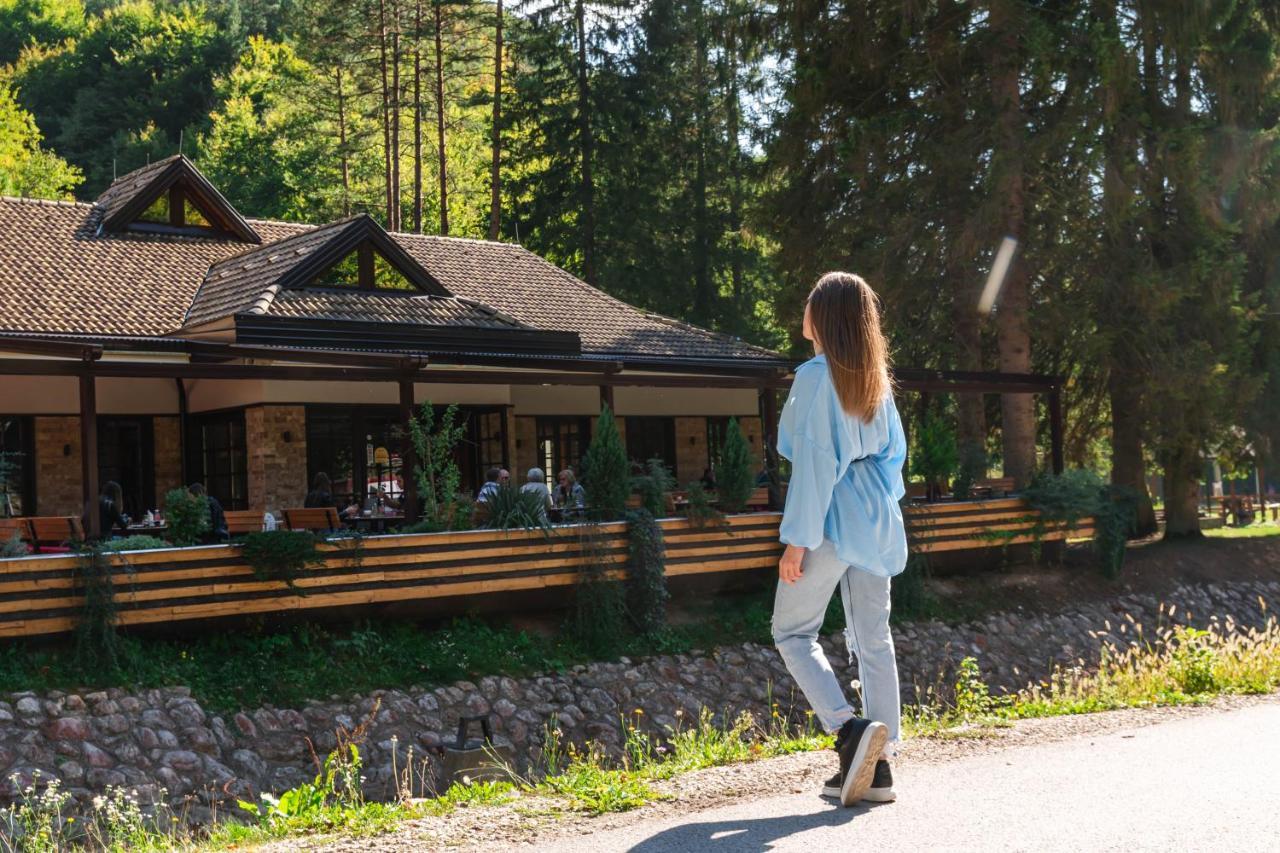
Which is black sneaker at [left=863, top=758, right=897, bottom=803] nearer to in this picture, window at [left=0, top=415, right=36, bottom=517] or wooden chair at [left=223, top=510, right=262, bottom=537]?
wooden chair at [left=223, top=510, right=262, bottom=537]

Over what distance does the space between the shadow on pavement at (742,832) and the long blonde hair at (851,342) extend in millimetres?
1426

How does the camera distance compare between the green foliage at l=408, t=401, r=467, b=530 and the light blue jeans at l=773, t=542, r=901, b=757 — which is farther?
the green foliage at l=408, t=401, r=467, b=530

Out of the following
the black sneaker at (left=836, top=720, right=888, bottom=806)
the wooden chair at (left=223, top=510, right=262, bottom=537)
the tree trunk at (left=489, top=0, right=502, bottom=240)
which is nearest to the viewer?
the black sneaker at (left=836, top=720, right=888, bottom=806)

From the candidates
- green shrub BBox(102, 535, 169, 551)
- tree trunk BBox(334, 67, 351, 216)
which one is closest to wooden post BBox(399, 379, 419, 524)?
green shrub BBox(102, 535, 169, 551)

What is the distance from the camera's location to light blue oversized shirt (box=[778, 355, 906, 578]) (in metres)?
4.77

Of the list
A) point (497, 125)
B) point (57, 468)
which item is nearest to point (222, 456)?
point (57, 468)

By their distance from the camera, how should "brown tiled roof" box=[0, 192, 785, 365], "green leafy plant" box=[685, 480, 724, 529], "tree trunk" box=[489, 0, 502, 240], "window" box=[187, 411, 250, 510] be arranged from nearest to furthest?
"green leafy plant" box=[685, 480, 724, 529] → "brown tiled roof" box=[0, 192, 785, 365] → "window" box=[187, 411, 250, 510] → "tree trunk" box=[489, 0, 502, 240]

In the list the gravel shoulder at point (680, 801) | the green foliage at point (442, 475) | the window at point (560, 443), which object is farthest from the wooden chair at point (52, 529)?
the window at point (560, 443)

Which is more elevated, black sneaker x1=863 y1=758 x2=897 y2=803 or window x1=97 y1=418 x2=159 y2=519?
window x1=97 y1=418 x2=159 y2=519

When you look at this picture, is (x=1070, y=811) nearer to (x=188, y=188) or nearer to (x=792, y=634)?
(x=792, y=634)

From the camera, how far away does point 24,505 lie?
1869 centimetres

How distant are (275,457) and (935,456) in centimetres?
942

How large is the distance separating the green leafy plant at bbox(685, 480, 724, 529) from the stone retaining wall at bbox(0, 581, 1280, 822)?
150 centimetres

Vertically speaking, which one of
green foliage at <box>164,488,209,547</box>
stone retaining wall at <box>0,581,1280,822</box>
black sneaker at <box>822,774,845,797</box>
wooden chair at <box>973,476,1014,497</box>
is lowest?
stone retaining wall at <box>0,581,1280,822</box>
